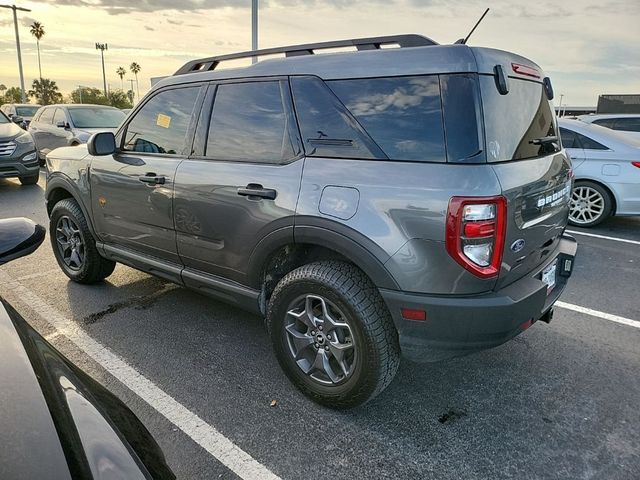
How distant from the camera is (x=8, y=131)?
9641 mm

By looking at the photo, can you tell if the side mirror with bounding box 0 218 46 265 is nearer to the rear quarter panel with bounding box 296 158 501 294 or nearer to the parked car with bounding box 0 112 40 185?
the rear quarter panel with bounding box 296 158 501 294

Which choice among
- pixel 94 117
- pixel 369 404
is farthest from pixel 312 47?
pixel 94 117

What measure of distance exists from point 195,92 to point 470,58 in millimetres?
1943

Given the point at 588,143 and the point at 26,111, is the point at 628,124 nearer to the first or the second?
the point at 588,143

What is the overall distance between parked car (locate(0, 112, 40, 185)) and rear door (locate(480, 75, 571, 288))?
9.84 m

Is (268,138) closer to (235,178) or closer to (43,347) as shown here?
(235,178)

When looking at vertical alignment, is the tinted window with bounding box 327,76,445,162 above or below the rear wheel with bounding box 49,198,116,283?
above

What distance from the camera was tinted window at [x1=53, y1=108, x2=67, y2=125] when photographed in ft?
36.4

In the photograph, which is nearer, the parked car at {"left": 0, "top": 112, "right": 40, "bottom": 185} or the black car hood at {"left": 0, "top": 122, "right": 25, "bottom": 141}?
the parked car at {"left": 0, "top": 112, "right": 40, "bottom": 185}

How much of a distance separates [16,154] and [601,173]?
1057 centimetres

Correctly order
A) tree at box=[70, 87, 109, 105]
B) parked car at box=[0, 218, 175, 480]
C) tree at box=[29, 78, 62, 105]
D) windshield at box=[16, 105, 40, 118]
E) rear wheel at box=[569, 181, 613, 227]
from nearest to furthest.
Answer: parked car at box=[0, 218, 175, 480] → rear wheel at box=[569, 181, 613, 227] → windshield at box=[16, 105, 40, 118] → tree at box=[70, 87, 109, 105] → tree at box=[29, 78, 62, 105]

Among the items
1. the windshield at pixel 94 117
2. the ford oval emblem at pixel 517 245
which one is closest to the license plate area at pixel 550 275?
the ford oval emblem at pixel 517 245

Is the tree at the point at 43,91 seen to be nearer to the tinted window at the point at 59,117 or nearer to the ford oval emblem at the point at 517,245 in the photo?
the tinted window at the point at 59,117

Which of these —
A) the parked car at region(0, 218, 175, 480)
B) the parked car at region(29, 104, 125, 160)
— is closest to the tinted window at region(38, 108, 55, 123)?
the parked car at region(29, 104, 125, 160)
